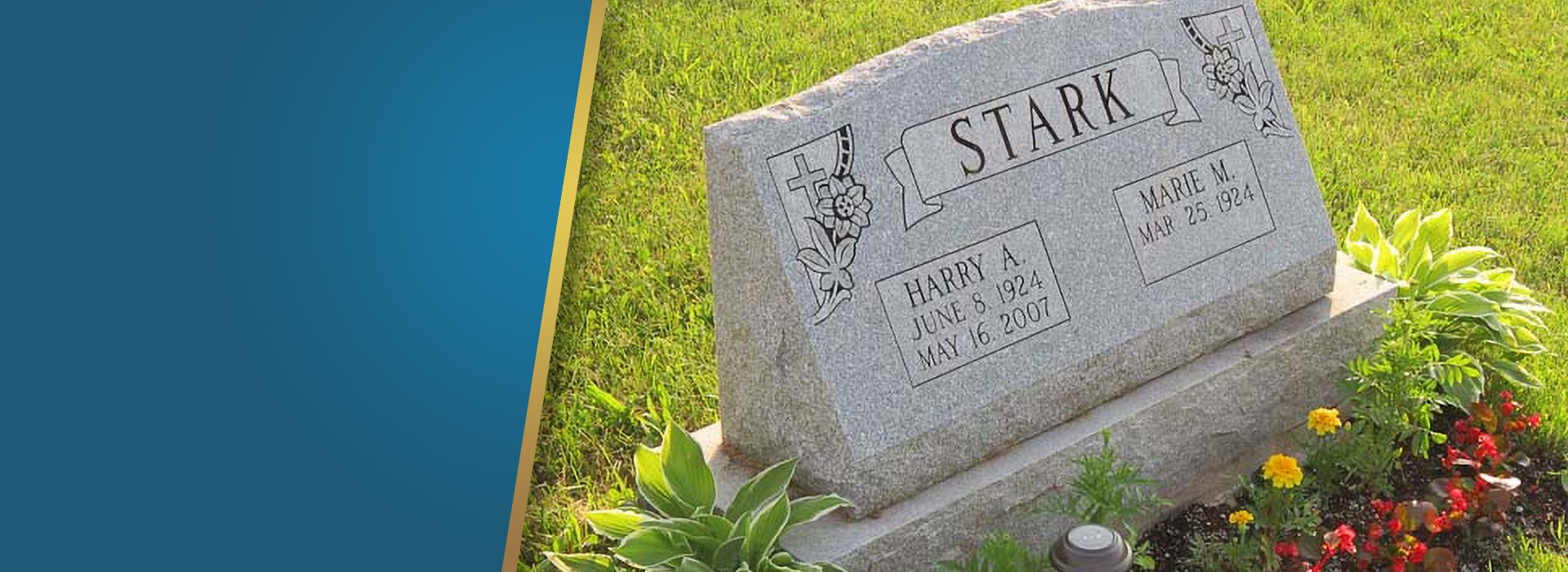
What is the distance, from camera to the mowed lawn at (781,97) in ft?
14.5

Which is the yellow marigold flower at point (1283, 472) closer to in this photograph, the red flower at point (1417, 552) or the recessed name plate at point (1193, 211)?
the red flower at point (1417, 552)

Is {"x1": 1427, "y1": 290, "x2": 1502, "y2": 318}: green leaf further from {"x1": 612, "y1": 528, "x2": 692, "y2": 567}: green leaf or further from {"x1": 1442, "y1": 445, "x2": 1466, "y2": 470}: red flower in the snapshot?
{"x1": 612, "y1": 528, "x2": 692, "y2": 567}: green leaf

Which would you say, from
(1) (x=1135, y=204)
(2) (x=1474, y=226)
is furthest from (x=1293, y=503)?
(2) (x=1474, y=226)

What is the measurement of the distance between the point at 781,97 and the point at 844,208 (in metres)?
2.90

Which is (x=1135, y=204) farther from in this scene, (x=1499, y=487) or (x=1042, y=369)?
(x=1499, y=487)

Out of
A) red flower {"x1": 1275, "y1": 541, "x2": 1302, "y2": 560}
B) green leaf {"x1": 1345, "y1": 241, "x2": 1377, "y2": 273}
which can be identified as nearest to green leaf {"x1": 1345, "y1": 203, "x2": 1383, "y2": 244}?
green leaf {"x1": 1345, "y1": 241, "x2": 1377, "y2": 273}

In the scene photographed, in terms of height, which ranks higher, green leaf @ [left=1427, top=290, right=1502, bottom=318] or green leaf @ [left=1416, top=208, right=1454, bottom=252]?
green leaf @ [left=1416, top=208, right=1454, bottom=252]

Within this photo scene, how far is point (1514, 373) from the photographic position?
14.1 ft

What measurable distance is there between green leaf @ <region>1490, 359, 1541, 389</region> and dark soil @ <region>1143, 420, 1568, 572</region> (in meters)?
0.18

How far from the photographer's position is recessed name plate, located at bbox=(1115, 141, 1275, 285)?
3828 mm

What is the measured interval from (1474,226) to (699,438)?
3.12 metres

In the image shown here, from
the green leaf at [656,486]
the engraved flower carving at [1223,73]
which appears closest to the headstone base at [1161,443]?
the green leaf at [656,486]

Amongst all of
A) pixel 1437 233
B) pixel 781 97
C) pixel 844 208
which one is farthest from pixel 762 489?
pixel 781 97

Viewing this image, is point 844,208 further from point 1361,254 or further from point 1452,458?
point 1361,254
